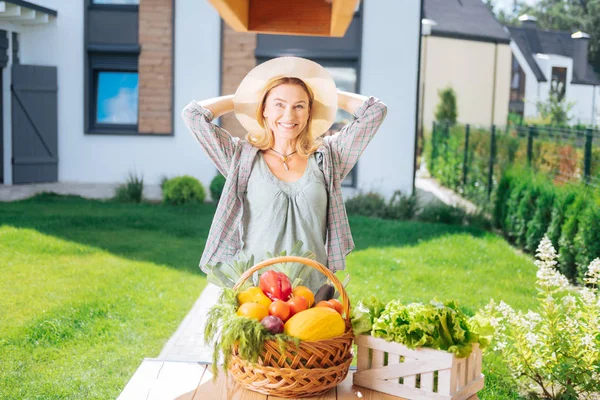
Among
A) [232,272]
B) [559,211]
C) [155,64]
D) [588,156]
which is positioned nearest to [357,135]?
[232,272]

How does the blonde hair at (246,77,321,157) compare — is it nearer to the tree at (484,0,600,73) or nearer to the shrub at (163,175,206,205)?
the shrub at (163,175,206,205)

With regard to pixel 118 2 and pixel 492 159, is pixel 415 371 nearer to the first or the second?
pixel 492 159

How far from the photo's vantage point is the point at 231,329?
95.0 inches

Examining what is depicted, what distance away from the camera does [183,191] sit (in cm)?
1299

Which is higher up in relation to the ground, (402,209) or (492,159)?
(492,159)

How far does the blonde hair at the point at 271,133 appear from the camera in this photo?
325 cm

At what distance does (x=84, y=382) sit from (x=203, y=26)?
33.5ft

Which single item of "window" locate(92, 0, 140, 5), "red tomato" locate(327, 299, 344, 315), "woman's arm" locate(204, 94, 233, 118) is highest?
"window" locate(92, 0, 140, 5)

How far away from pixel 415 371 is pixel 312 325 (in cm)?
39

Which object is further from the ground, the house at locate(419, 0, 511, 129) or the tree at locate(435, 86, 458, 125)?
the house at locate(419, 0, 511, 129)

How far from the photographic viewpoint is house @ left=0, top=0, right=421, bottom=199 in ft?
46.0

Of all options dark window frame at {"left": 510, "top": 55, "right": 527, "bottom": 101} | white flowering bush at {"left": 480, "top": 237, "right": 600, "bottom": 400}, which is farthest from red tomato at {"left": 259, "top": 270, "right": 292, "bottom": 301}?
dark window frame at {"left": 510, "top": 55, "right": 527, "bottom": 101}

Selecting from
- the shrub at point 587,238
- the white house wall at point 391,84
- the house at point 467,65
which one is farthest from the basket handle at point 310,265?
the house at point 467,65

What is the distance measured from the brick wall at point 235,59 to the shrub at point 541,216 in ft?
19.9
